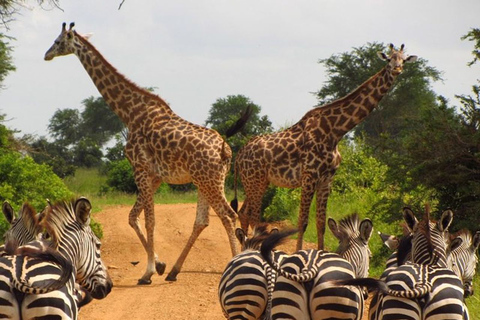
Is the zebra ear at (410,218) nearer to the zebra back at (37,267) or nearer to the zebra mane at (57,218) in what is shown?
the zebra mane at (57,218)

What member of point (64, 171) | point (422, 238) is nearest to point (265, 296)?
Answer: point (422, 238)

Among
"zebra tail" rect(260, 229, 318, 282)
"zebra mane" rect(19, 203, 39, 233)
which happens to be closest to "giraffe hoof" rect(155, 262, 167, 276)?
"zebra mane" rect(19, 203, 39, 233)

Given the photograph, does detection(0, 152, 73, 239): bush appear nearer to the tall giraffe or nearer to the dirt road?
the dirt road

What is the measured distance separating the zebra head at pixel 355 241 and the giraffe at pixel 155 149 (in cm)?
462

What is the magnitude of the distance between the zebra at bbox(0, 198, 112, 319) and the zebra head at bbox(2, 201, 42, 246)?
19.6 inches

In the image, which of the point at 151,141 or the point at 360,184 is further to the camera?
the point at 360,184

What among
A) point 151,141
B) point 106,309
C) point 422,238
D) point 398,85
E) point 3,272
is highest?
point 398,85

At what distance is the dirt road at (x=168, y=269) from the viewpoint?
9.51m

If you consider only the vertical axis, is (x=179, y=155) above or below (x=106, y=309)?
above

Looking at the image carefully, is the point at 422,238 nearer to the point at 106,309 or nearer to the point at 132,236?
the point at 106,309

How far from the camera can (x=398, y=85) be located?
34.9 meters

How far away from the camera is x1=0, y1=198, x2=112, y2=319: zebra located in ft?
16.4

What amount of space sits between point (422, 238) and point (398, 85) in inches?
1133

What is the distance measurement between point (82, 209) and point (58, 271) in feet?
A: 2.68
